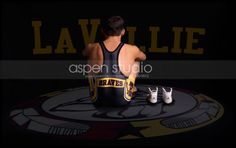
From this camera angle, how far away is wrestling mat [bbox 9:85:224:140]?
9.27ft

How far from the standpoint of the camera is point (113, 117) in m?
3.09

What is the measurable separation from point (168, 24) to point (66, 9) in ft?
4.62

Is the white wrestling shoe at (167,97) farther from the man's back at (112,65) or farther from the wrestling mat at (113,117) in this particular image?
the man's back at (112,65)

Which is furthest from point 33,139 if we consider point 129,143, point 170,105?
point 170,105

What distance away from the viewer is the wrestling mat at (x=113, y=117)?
2.83 metres

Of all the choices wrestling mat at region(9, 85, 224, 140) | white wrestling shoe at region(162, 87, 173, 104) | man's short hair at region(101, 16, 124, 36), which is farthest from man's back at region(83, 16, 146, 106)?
white wrestling shoe at region(162, 87, 173, 104)

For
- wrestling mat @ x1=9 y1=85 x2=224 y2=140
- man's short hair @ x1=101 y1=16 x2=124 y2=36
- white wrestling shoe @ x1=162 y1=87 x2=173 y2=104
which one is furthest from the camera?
white wrestling shoe @ x1=162 y1=87 x2=173 y2=104

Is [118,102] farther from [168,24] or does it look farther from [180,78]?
[168,24]

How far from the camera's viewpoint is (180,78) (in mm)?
4969

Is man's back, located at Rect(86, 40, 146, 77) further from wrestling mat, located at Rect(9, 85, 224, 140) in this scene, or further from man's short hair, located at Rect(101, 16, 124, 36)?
wrestling mat, located at Rect(9, 85, 224, 140)

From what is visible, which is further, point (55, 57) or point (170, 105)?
point (55, 57)

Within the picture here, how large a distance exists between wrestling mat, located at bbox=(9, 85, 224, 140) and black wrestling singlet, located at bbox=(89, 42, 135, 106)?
0.08 metres

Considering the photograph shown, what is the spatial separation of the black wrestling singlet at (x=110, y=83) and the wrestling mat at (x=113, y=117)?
0.08 metres

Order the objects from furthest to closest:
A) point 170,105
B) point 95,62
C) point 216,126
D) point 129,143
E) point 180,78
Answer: point 180,78 < point 170,105 < point 95,62 < point 216,126 < point 129,143
